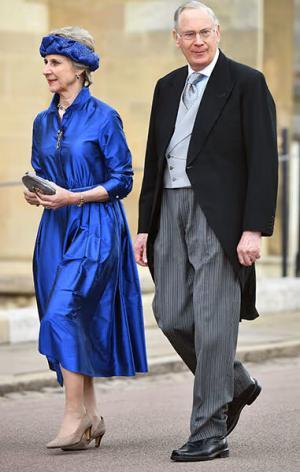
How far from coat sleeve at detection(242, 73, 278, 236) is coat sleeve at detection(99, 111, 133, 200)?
71cm

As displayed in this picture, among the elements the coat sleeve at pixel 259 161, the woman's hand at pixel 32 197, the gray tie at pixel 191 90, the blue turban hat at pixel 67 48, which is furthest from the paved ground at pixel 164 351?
the coat sleeve at pixel 259 161

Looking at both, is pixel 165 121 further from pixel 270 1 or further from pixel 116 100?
pixel 270 1

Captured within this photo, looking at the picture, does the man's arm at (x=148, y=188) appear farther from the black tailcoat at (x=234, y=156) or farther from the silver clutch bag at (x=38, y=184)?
the silver clutch bag at (x=38, y=184)

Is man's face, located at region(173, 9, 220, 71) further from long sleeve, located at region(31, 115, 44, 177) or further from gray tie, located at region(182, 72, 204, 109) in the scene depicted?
long sleeve, located at region(31, 115, 44, 177)

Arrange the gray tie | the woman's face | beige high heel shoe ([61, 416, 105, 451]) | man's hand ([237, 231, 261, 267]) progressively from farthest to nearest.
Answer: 1. the woman's face
2. beige high heel shoe ([61, 416, 105, 451])
3. the gray tie
4. man's hand ([237, 231, 261, 267])

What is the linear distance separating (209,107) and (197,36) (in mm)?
305

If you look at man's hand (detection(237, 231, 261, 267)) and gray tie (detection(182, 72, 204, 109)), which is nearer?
man's hand (detection(237, 231, 261, 267))

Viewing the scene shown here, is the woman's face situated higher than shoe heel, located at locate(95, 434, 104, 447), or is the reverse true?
the woman's face

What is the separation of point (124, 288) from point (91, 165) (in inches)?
23.2

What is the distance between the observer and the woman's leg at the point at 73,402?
277 inches

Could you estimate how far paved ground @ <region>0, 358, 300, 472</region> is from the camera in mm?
6766

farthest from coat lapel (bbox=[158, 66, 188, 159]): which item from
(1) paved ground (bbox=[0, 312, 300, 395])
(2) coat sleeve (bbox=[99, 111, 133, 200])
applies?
(1) paved ground (bbox=[0, 312, 300, 395])

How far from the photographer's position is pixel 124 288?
7.32m

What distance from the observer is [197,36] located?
677 centimetres
